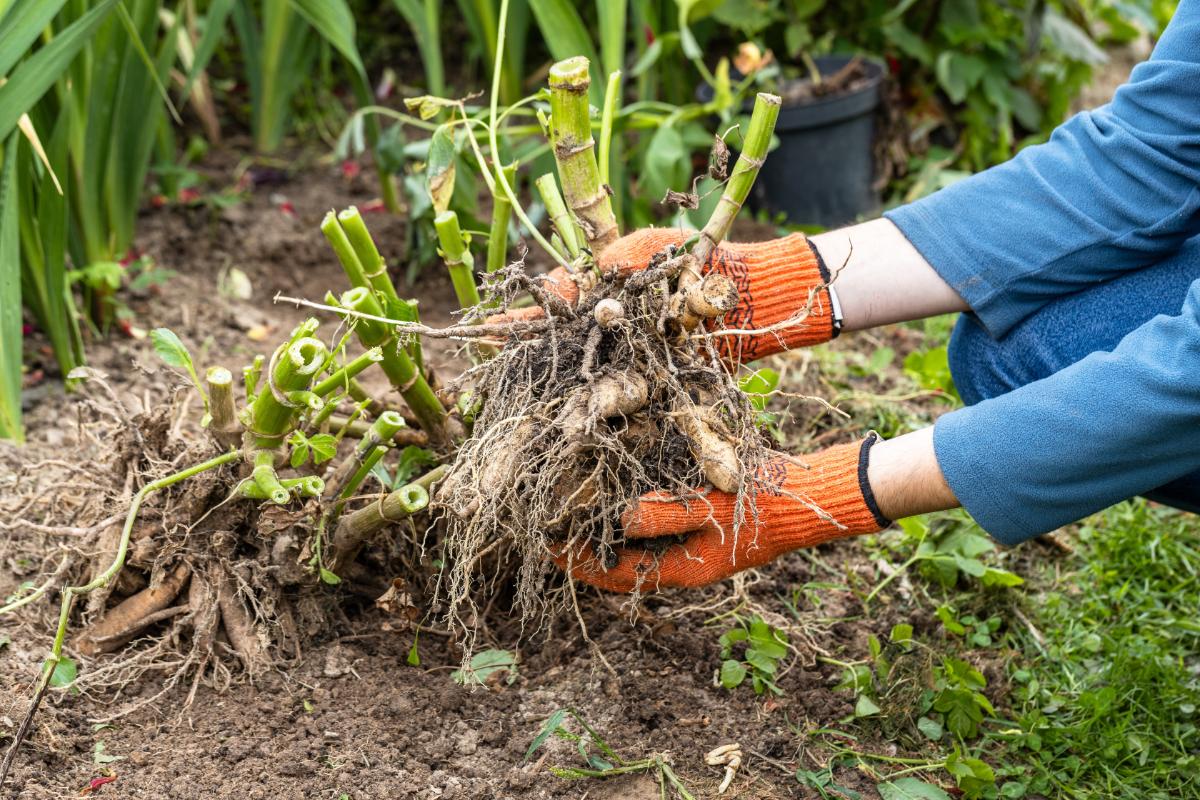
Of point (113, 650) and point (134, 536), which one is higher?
point (134, 536)

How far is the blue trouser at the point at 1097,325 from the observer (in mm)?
1321

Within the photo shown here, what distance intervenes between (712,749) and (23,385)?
3.96 ft

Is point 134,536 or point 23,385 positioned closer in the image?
point 134,536

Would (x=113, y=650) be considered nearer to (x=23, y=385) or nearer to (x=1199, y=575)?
(x=23, y=385)

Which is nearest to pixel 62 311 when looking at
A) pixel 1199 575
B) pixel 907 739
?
pixel 907 739

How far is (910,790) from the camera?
124 centimetres

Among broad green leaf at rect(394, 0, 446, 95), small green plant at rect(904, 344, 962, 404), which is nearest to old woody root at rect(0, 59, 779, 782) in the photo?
small green plant at rect(904, 344, 962, 404)

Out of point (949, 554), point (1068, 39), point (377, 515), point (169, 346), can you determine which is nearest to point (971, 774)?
point (949, 554)

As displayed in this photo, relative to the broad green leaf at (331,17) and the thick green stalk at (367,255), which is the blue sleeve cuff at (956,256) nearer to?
the thick green stalk at (367,255)

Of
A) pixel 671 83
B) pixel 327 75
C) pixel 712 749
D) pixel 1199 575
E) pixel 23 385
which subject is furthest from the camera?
pixel 327 75

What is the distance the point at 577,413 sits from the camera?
1142mm

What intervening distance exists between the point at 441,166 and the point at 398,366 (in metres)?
0.25

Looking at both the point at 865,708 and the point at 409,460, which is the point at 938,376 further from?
the point at 409,460

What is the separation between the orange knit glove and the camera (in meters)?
1.19
